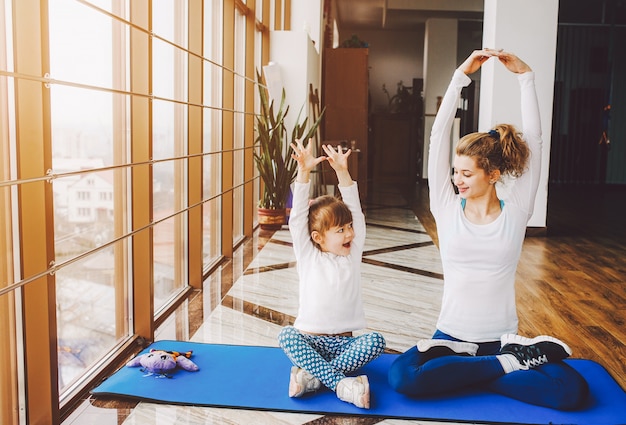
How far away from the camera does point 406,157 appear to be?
10.4 meters

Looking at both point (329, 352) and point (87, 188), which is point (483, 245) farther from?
point (87, 188)

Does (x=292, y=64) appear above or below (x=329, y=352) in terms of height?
above

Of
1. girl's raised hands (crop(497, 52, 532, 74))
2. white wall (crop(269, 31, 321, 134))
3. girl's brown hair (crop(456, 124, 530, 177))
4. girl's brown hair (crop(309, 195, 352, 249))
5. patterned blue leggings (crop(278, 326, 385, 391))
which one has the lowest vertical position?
patterned blue leggings (crop(278, 326, 385, 391))

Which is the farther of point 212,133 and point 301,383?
point 212,133

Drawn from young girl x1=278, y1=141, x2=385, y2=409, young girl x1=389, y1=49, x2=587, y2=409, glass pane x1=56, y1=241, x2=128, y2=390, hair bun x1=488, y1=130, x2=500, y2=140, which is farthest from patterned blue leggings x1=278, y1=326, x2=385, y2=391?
hair bun x1=488, y1=130, x2=500, y2=140

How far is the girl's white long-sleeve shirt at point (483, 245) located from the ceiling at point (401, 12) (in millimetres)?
7415

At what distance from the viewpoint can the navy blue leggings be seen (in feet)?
6.39

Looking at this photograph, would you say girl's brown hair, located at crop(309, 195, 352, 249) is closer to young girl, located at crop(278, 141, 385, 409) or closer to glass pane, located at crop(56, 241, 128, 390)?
young girl, located at crop(278, 141, 385, 409)

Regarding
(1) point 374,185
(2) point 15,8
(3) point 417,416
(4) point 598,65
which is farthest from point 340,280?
(4) point 598,65

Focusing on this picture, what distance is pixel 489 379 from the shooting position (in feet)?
6.69

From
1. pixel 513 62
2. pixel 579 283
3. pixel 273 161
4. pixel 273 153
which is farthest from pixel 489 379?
pixel 273 161

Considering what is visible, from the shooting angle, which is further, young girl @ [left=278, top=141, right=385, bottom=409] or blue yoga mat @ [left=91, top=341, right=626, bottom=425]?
young girl @ [left=278, top=141, right=385, bottom=409]

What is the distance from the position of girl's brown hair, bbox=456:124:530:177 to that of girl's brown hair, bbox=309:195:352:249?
1.35 ft

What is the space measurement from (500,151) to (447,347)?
617mm
